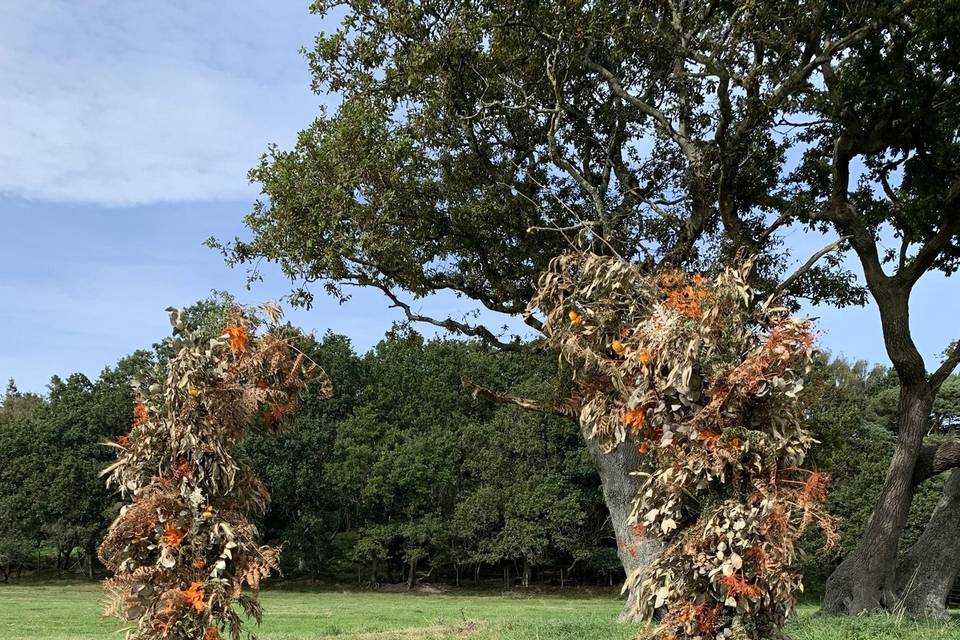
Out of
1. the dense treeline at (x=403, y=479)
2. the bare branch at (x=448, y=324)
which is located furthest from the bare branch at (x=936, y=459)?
the dense treeline at (x=403, y=479)

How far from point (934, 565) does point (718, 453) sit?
11.4m

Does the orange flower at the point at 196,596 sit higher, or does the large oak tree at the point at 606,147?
the large oak tree at the point at 606,147

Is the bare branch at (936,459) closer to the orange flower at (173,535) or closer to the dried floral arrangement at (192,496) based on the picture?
the dried floral arrangement at (192,496)

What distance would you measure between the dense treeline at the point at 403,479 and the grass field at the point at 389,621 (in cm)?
226

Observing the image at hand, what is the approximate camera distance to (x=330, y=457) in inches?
1444

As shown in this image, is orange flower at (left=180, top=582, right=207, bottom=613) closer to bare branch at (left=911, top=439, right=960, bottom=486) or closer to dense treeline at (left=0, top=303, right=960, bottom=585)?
bare branch at (left=911, top=439, right=960, bottom=486)

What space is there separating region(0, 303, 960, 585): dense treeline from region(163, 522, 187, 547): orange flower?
26.6 metres

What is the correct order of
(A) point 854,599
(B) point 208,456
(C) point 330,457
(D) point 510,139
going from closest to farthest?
(B) point 208,456
(A) point 854,599
(D) point 510,139
(C) point 330,457

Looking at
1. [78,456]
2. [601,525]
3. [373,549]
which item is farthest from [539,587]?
[78,456]

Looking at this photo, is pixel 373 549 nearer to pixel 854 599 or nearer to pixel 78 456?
pixel 78 456

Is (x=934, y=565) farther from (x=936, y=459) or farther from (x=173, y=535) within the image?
(x=173, y=535)

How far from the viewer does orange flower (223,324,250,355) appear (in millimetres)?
6309

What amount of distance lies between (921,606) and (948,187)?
7.22 metres

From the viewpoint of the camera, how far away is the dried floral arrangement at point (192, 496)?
5754 millimetres
